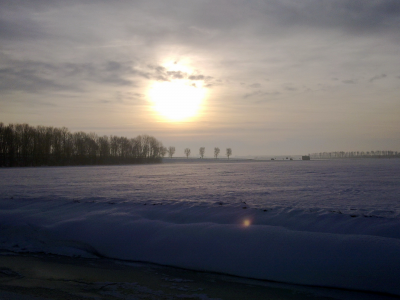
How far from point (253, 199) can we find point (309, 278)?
565cm

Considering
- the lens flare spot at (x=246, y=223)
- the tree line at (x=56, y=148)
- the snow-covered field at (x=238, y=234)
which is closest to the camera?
the snow-covered field at (x=238, y=234)

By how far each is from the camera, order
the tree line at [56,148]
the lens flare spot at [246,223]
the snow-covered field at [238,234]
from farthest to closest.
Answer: the tree line at [56,148] → the lens flare spot at [246,223] → the snow-covered field at [238,234]

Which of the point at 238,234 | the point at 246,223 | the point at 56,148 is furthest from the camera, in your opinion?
the point at 56,148

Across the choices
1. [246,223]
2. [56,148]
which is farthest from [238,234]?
[56,148]

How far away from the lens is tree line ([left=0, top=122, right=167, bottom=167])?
61.5m

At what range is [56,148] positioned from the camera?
69562 mm

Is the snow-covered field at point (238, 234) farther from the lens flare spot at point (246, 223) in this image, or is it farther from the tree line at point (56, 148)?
the tree line at point (56, 148)

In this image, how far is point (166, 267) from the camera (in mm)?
5750

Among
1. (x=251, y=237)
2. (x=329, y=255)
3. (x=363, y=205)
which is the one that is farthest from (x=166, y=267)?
(x=363, y=205)

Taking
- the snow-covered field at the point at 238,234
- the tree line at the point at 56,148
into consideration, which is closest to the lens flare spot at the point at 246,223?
the snow-covered field at the point at 238,234

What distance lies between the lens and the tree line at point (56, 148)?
202 feet

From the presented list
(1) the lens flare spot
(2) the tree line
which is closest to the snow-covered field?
(1) the lens flare spot

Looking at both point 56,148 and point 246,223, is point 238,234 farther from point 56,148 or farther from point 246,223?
point 56,148

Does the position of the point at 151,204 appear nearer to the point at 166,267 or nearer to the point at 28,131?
the point at 166,267
